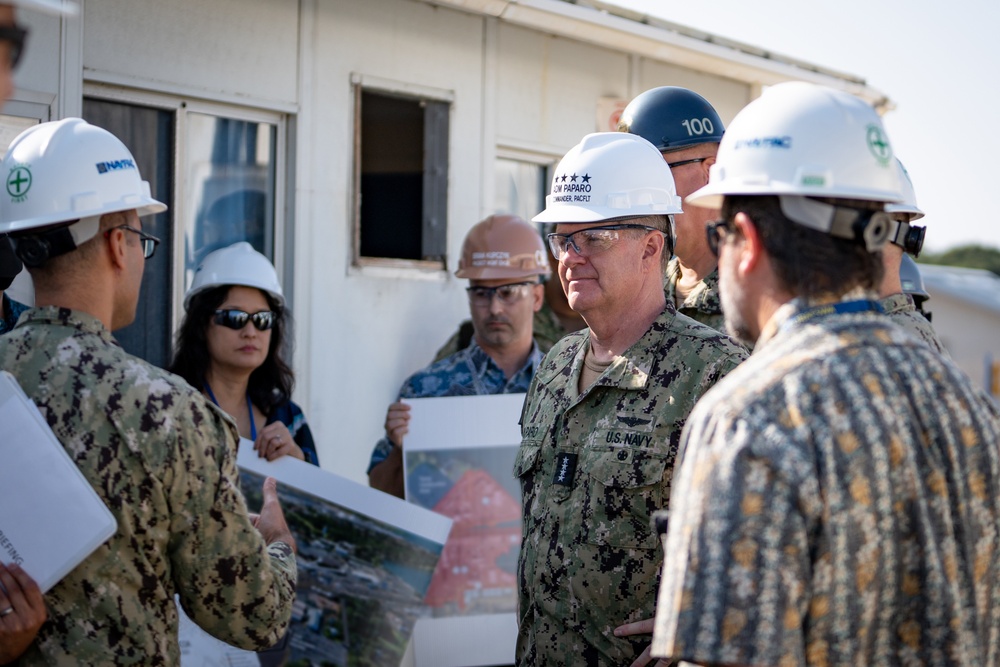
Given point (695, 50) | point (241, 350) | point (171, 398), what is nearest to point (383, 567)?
point (241, 350)

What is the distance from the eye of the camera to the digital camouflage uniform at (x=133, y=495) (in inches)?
96.1

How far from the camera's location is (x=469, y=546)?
16.4 ft

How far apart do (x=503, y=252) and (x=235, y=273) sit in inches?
62.0

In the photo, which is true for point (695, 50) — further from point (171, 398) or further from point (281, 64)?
point (171, 398)

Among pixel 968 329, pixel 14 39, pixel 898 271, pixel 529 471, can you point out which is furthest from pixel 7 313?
pixel 968 329

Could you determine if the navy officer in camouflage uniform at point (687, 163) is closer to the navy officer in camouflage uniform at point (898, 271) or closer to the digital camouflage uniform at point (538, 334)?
Result: the navy officer in camouflage uniform at point (898, 271)

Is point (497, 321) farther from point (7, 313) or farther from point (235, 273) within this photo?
point (7, 313)

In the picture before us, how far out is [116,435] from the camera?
2439mm

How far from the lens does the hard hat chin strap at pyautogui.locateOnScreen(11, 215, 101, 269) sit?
2.54 meters

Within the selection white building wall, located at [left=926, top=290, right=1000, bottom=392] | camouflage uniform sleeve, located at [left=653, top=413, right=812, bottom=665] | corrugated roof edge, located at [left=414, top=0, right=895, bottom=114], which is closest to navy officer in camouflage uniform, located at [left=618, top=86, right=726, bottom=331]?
camouflage uniform sleeve, located at [left=653, top=413, right=812, bottom=665]

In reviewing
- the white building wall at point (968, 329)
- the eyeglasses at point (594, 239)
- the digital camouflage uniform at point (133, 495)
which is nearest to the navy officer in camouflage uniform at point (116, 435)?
the digital camouflage uniform at point (133, 495)

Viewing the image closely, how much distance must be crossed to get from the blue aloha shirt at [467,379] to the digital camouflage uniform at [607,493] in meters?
2.04

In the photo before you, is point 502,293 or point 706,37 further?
point 706,37

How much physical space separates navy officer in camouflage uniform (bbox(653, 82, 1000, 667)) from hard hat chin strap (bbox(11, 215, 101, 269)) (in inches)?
61.3
